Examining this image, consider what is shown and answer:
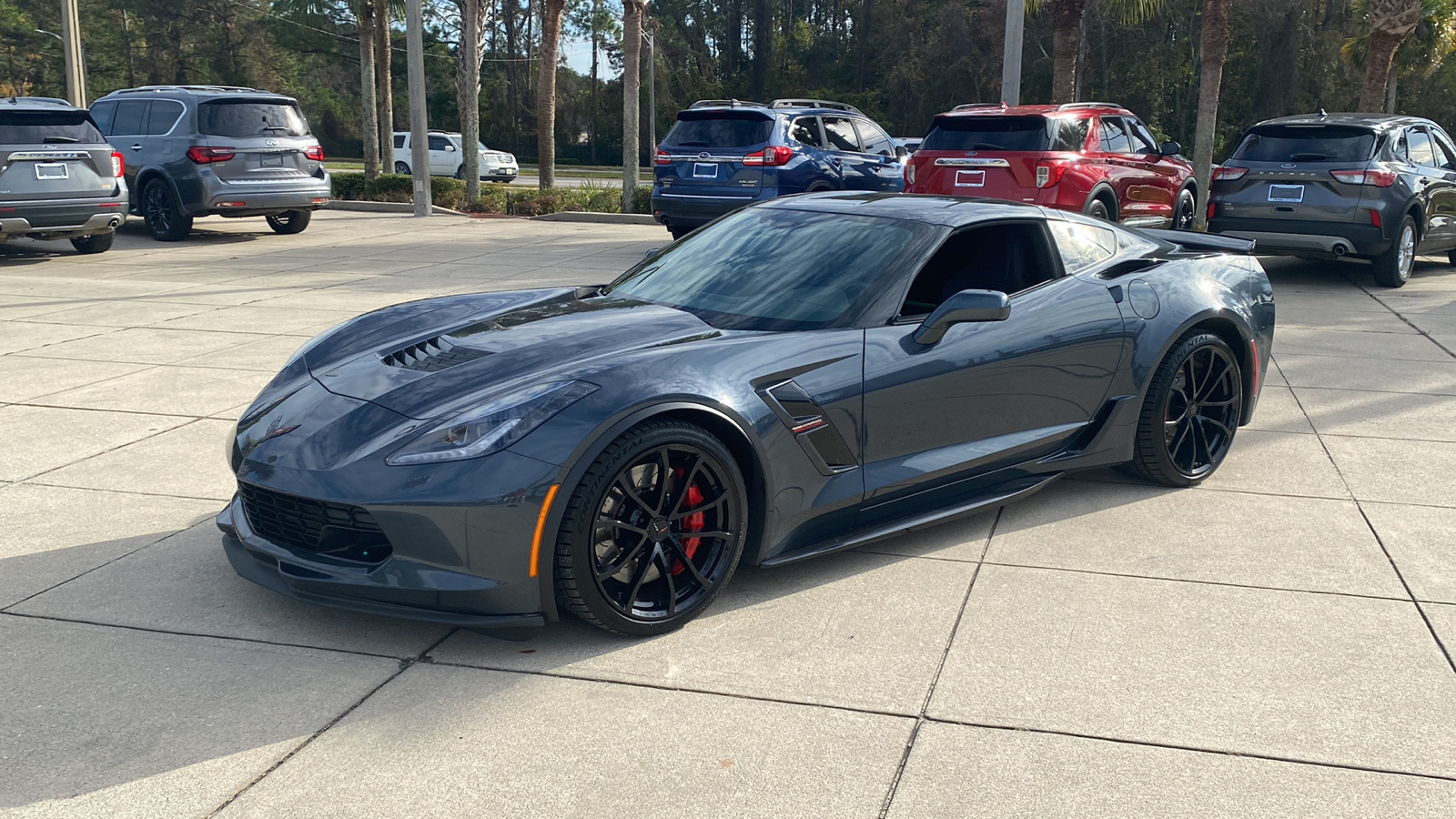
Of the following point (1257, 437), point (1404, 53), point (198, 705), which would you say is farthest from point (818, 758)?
point (1404, 53)

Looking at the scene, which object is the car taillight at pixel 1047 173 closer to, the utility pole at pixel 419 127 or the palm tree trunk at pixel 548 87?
the utility pole at pixel 419 127

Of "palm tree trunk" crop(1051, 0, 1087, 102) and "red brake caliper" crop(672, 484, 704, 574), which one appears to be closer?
"red brake caliper" crop(672, 484, 704, 574)

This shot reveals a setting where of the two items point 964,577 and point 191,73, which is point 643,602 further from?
point 191,73

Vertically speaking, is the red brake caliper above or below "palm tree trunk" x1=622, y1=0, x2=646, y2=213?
below

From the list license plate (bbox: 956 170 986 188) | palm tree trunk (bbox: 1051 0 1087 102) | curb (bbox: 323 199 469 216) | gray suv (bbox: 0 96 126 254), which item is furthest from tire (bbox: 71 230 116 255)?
palm tree trunk (bbox: 1051 0 1087 102)

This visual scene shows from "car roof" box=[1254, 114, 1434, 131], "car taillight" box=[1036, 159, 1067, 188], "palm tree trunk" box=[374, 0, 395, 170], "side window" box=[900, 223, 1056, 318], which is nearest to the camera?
"side window" box=[900, 223, 1056, 318]

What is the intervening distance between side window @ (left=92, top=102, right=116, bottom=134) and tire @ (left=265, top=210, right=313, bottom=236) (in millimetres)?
2321

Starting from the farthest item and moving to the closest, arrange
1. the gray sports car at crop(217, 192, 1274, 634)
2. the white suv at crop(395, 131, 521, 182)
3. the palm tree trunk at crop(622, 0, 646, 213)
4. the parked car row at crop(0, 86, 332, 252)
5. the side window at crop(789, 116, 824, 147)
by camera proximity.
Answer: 1. the white suv at crop(395, 131, 521, 182)
2. the palm tree trunk at crop(622, 0, 646, 213)
3. the side window at crop(789, 116, 824, 147)
4. the parked car row at crop(0, 86, 332, 252)
5. the gray sports car at crop(217, 192, 1274, 634)

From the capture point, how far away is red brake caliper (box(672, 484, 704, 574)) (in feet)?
13.0

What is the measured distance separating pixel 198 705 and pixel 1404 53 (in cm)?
3447

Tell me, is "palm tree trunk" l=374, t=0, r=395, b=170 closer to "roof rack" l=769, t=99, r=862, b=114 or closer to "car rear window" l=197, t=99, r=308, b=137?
"car rear window" l=197, t=99, r=308, b=137

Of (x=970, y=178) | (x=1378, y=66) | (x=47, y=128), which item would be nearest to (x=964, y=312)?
(x=970, y=178)

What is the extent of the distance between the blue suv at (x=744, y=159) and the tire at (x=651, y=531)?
34.5ft

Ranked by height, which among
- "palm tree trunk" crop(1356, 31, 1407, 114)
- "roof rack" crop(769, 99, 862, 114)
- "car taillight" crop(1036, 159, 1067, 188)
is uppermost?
"palm tree trunk" crop(1356, 31, 1407, 114)
